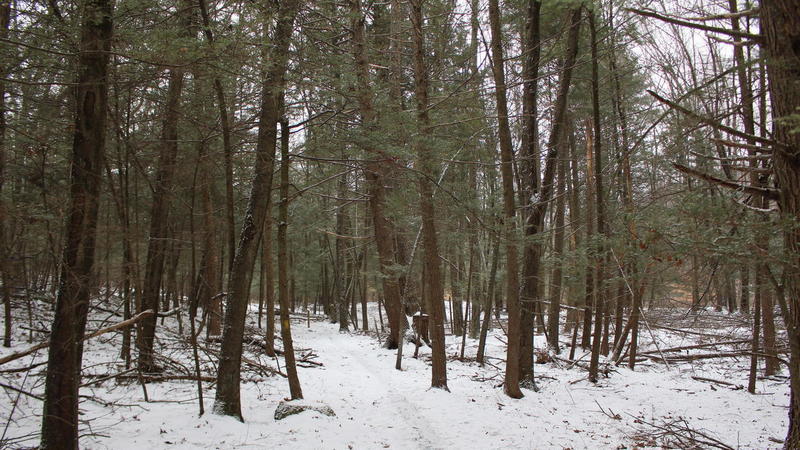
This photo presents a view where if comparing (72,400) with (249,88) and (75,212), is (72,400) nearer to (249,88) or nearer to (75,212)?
(75,212)

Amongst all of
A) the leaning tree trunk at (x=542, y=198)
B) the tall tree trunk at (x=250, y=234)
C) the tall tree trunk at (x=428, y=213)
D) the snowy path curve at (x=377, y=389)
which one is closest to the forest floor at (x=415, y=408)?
the snowy path curve at (x=377, y=389)

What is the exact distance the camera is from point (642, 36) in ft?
26.1

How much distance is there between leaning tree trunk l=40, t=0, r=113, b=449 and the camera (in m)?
4.35

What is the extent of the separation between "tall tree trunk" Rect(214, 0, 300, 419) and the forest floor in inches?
11.3

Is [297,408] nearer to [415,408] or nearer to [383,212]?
[415,408]

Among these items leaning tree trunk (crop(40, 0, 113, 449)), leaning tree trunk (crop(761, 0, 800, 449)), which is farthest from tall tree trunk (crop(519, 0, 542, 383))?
leaning tree trunk (crop(40, 0, 113, 449))

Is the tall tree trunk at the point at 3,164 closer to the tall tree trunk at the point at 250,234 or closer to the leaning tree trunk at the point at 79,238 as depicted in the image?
the leaning tree trunk at the point at 79,238

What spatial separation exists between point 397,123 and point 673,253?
452 cm

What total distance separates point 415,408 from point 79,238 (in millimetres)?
5464

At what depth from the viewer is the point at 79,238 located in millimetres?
4473

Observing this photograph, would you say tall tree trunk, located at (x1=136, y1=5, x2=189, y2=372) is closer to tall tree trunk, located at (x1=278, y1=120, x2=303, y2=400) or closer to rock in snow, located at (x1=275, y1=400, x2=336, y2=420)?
tall tree trunk, located at (x1=278, y1=120, x2=303, y2=400)

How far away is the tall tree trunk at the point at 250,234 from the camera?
6359 mm

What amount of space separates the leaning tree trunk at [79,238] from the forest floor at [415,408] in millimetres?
301

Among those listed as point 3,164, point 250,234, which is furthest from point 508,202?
point 3,164
